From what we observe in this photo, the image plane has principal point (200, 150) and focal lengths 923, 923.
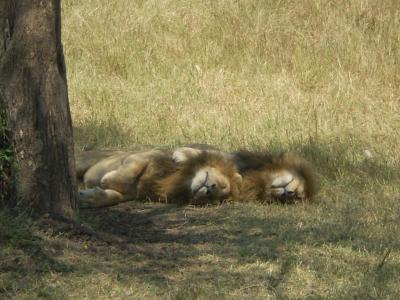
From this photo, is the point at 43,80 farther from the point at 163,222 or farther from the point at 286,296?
the point at 286,296

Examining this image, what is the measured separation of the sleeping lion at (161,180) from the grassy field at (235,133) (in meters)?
0.12

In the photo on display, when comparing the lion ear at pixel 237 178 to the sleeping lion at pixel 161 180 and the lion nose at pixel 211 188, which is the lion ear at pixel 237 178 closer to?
the sleeping lion at pixel 161 180

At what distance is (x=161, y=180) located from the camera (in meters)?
6.82

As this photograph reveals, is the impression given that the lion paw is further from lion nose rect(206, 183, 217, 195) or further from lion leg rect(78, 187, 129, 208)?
lion leg rect(78, 187, 129, 208)

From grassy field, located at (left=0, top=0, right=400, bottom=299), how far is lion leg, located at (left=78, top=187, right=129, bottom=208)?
146 mm

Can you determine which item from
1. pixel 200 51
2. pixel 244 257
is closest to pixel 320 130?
pixel 200 51

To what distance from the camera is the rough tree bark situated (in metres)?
5.25

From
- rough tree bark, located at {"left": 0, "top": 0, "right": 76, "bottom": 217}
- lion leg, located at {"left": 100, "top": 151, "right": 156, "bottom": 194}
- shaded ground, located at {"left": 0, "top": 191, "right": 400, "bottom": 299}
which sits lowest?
shaded ground, located at {"left": 0, "top": 191, "right": 400, "bottom": 299}

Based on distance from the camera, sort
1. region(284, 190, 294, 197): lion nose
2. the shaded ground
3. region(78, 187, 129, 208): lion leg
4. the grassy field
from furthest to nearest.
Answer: region(284, 190, 294, 197): lion nose → region(78, 187, 129, 208): lion leg → the grassy field → the shaded ground

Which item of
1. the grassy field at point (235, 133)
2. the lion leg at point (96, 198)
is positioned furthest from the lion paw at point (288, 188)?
the lion leg at point (96, 198)

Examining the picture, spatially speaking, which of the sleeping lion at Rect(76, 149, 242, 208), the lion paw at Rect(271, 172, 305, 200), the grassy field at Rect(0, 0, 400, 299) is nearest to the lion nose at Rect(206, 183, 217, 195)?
the sleeping lion at Rect(76, 149, 242, 208)

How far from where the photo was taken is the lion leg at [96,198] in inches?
255

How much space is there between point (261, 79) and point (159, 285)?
524 cm

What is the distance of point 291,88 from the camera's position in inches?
372
